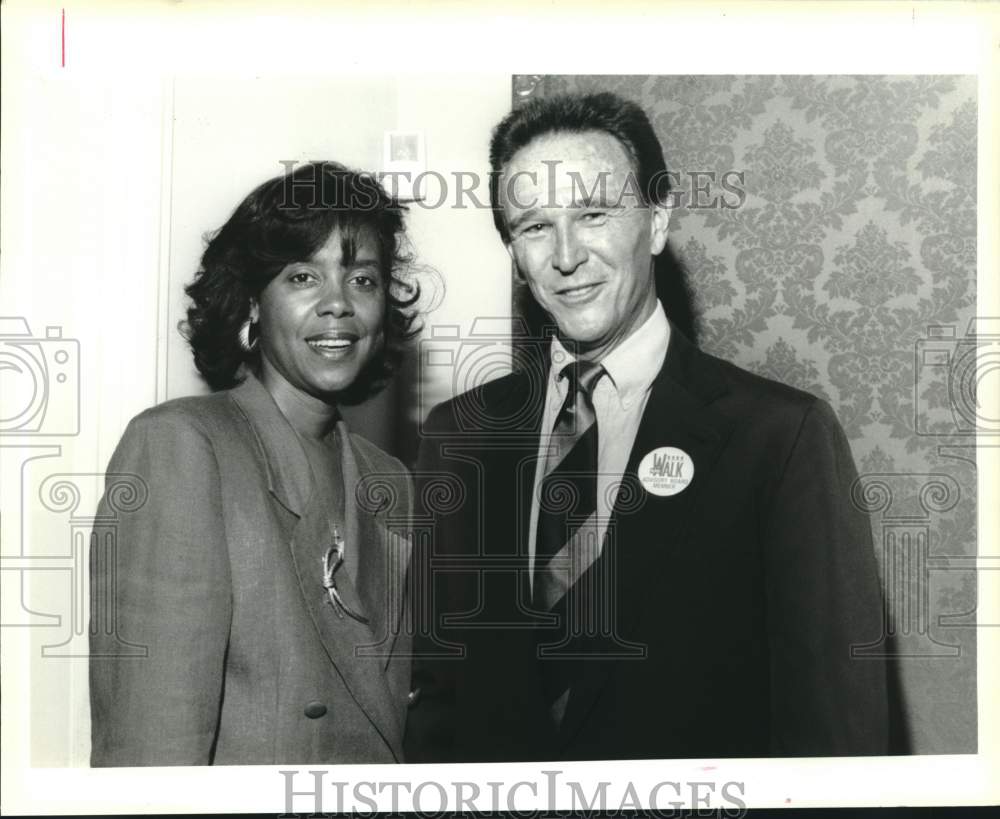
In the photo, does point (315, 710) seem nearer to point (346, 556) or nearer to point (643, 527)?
point (346, 556)

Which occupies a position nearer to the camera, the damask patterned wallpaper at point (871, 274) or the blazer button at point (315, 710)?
the blazer button at point (315, 710)

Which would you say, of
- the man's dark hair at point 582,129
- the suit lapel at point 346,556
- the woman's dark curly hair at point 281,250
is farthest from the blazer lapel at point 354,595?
the man's dark hair at point 582,129

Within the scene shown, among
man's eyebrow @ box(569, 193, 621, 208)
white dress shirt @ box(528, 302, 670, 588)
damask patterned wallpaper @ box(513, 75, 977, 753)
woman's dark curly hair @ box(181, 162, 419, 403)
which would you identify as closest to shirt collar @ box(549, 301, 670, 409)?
white dress shirt @ box(528, 302, 670, 588)

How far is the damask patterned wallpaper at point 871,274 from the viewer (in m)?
2.89

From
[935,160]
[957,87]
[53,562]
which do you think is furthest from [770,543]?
[53,562]

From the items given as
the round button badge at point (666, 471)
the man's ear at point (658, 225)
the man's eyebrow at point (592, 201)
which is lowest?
the round button badge at point (666, 471)

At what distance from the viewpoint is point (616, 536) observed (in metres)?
2.82

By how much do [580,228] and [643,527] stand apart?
719 mm

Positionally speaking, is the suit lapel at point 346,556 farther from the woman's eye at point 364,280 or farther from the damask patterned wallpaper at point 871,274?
the damask patterned wallpaper at point 871,274

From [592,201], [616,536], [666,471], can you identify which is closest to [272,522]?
[616,536]

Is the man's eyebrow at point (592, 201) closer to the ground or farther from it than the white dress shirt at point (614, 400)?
farther from it

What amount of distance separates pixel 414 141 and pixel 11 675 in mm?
1579

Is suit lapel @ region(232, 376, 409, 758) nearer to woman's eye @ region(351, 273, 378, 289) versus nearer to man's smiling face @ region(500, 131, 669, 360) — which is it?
woman's eye @ region(351, 273, 378, 289)

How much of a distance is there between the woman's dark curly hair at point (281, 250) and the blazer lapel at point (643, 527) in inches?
25.4
